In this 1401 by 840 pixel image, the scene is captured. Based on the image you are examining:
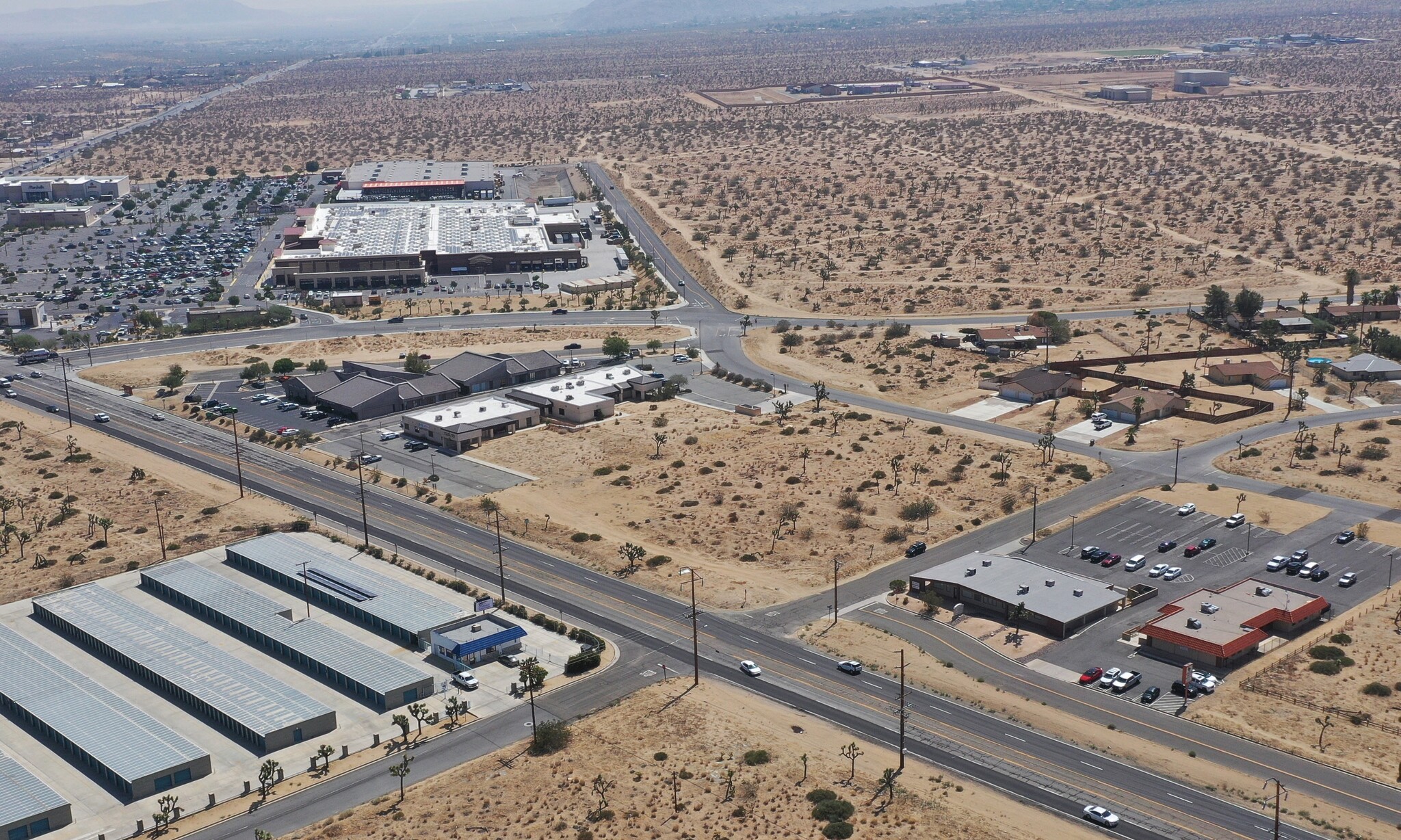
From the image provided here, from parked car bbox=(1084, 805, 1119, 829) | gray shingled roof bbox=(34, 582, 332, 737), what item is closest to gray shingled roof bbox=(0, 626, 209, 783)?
gray shingled roof bbox=(34, 582, 332, 737)

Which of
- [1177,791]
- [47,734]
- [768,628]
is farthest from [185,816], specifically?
[1177,791]

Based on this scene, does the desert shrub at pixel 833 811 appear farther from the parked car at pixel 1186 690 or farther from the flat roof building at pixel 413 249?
the flat roof building at pixel 413 249

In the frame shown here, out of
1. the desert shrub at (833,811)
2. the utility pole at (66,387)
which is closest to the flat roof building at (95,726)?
the desert shrub at (833,811)

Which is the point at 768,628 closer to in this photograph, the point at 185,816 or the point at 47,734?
the point at 185,816

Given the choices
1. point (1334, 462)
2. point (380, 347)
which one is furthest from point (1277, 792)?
point (380, 347)

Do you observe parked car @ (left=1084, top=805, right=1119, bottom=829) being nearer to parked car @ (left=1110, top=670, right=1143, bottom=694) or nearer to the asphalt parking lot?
parked car @ (left=1110, top=670, right=1143, bottom=694)
